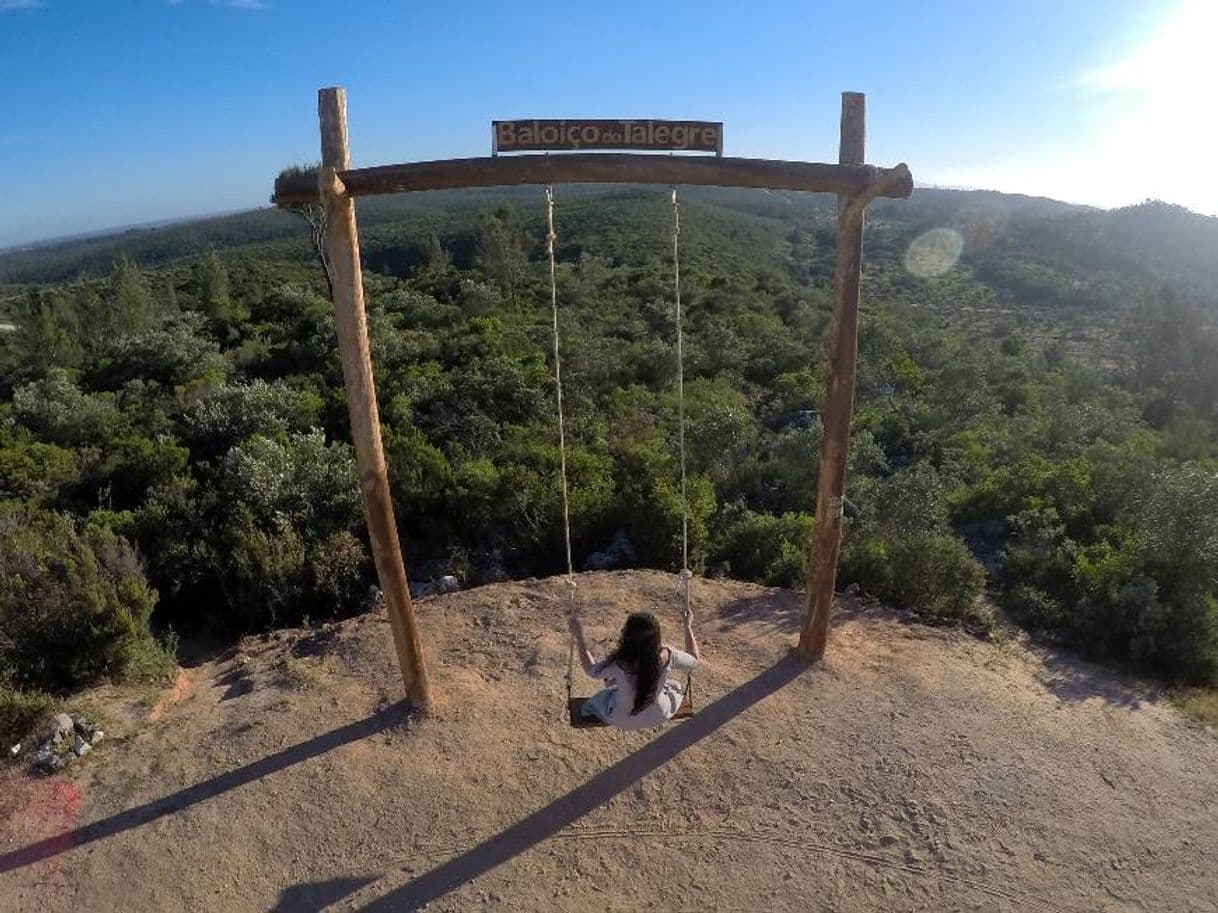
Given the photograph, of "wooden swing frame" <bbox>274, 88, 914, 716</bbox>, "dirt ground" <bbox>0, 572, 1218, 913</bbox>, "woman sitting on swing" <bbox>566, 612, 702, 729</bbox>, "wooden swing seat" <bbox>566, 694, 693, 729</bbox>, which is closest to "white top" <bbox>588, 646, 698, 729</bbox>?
"woman sitting on swing" <bbox>566, 612, 702, 729</bbox>

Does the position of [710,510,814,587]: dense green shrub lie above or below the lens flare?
below

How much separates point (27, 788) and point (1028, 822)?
6.21m

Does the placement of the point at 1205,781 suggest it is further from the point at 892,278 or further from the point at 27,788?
the point at 892,278

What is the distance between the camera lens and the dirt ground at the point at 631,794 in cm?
443

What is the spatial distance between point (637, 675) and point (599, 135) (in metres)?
3.04

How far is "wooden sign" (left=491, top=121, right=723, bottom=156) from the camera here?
457 centimetres

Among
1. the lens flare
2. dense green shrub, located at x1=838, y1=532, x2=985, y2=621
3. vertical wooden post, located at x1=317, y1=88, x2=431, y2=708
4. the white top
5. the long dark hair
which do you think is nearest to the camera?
the long dark hair

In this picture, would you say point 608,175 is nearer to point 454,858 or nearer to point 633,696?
point 633,696

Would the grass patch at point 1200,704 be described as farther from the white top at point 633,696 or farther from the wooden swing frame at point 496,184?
the white top at point 633,696

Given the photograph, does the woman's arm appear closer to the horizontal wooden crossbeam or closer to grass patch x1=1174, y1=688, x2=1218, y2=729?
the horizontal wooden crossbeam

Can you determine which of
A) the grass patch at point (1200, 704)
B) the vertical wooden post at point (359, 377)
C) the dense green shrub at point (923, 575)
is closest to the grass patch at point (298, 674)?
the vertical wooden post at point (359, 377)

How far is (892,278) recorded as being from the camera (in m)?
42.5

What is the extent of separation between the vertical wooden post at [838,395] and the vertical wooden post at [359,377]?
9.79ft

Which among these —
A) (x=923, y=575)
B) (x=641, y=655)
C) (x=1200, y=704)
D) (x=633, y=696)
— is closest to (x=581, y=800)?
(x=633, y=696)
